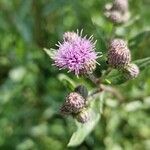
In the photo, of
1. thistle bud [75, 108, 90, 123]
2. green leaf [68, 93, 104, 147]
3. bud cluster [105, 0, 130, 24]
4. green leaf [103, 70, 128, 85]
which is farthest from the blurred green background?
thistle bud [75, 108, 90, 123]

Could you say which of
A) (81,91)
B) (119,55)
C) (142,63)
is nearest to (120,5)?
(142,63)

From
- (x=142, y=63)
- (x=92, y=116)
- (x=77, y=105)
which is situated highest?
(x=77, y=105)

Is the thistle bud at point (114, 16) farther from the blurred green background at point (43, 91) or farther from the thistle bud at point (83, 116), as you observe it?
the thistle bud at point (83, 116)

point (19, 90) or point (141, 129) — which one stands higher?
point (19, 90)

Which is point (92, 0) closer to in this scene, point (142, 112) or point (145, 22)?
point (145, 22)

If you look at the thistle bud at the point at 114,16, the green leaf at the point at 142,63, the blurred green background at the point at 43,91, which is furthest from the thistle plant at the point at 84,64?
the blurred green background at the point at 43,91

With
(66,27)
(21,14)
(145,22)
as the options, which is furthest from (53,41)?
(145,22)

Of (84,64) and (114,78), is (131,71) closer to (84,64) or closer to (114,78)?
(114,78)

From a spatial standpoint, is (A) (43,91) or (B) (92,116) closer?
(B) (92,116)
